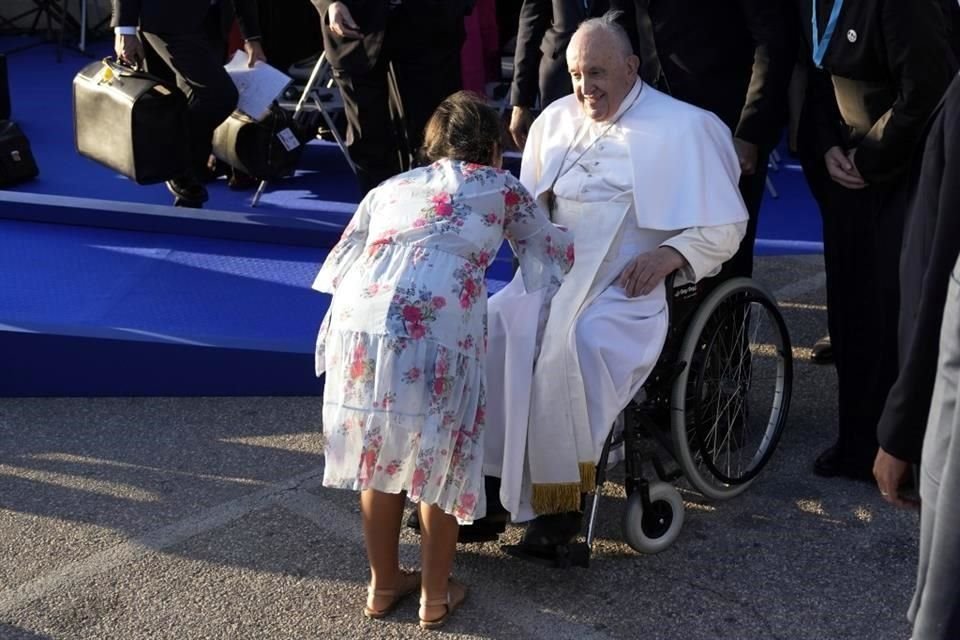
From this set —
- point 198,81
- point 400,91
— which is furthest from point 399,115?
point 198,81

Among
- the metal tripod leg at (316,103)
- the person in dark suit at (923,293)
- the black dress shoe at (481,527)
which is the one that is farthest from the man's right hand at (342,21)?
the person in dark suit at (923,293)

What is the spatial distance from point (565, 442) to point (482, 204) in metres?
0.67

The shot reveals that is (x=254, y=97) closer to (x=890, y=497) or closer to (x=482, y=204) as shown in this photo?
(x=482, y=204)

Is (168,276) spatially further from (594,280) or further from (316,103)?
(594,280)

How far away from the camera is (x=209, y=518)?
4.13 meters

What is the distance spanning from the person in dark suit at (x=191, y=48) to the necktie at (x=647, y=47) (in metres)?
2.21

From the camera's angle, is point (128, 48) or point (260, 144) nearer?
point (128, 48)

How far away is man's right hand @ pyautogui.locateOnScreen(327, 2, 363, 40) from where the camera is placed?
17.8ft

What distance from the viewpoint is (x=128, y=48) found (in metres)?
6.17

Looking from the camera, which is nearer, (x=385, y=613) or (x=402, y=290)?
(x=402, y=290)

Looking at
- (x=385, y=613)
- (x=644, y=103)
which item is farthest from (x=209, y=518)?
(x=644, y=103)

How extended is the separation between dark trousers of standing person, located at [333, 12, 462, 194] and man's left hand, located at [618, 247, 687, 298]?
1.95m

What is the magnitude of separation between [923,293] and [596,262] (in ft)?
5.45

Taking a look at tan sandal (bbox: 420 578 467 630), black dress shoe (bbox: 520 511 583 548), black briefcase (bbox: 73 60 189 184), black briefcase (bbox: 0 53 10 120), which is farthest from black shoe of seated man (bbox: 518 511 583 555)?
black briefcase (bbox: 0 53 10 120)
